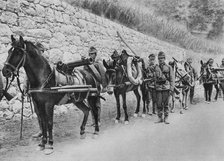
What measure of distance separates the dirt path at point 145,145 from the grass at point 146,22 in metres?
A: 5.62

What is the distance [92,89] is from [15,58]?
2143mm

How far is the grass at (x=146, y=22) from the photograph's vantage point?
476 inches

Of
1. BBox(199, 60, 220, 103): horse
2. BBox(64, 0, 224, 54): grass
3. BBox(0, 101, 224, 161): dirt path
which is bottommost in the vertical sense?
BBox(0, 101, 224, 161): dirt path

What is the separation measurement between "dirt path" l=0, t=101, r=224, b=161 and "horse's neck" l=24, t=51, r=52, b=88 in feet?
4.67

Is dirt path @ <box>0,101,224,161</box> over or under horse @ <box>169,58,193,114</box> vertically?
under

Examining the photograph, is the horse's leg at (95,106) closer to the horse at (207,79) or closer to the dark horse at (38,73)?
the dark horse at (38,73)

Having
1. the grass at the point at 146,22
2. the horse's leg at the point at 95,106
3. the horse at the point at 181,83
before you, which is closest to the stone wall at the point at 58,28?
the grass at the point at 146,22

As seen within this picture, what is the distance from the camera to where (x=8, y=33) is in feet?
25.0

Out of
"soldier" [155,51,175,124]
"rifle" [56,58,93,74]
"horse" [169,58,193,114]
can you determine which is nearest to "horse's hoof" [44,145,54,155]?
"rifle" [56,58,93,74]

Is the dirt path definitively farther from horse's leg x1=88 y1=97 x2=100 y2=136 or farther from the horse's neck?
the horse's neck

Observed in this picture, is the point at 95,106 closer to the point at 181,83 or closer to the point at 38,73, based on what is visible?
the point at 38,73

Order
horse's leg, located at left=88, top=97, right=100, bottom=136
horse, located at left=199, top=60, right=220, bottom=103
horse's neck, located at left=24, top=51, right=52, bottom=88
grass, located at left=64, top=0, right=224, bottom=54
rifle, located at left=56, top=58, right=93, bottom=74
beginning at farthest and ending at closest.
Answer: horse, located at left=199, top=60, right=220, bottom=103
grass, located at left=64, top=0, right=224, bottom=54
horse's leg, located at left=88, top=97, right=100, bottom=136
rifle, located at left=56, top=58, right=93, bottom=74
horse's neck, located at left=24, top=51, right=52, bottom=88

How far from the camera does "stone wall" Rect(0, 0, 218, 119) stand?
7707mm

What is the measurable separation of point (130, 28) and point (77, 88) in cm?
861
